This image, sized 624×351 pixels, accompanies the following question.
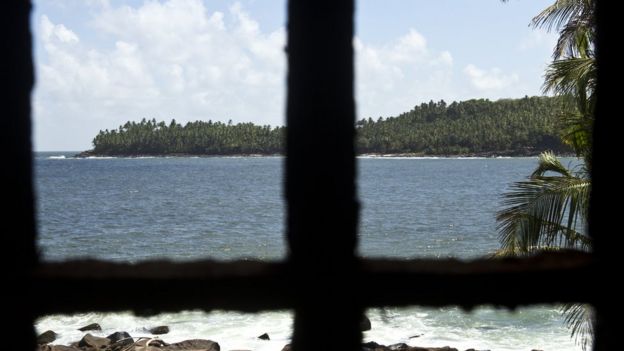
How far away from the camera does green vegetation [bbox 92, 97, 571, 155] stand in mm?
106625

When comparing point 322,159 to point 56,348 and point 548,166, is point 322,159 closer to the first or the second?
point 548,166

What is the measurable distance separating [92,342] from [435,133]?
323ft

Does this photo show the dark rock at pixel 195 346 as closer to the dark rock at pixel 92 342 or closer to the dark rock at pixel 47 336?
the dark rock at pixel 92 342

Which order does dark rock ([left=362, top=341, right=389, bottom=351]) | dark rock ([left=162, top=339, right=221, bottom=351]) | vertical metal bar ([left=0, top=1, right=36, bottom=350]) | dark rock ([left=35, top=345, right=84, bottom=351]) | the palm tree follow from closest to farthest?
vertical metal bar ([left=0, top=1, right=36, bottom=350])
the palm tree
dark rock ([left=35, top=345, right=84, bottom=351])
dark rock ([left=162, top=339, right=221, bottom=351])
dark rock ([left=362, top=341, right=389, bottom=351])

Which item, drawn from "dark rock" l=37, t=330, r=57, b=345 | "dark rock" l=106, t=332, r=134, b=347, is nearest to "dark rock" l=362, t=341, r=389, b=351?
"dark rock" l=106, t=332, r=134, b=347

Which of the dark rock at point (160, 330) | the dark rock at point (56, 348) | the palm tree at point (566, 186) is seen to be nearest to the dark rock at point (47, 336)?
the dark rock at point (56, 348)

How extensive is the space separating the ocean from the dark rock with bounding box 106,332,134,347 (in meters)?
1.01

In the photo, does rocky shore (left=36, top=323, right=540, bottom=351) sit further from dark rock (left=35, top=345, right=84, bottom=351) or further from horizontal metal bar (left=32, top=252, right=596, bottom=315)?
horizontal metal bar (left=32, top=252, right=596, bottom=315)

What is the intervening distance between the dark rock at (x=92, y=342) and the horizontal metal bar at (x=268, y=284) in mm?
18057

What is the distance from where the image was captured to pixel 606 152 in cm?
202

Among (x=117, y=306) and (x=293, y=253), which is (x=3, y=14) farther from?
(x=293, y=253)

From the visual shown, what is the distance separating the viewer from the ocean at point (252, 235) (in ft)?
69.1

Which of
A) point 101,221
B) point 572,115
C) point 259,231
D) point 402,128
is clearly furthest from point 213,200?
point 572,115

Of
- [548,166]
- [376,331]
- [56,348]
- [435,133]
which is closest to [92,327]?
[56,348]
